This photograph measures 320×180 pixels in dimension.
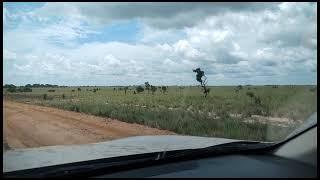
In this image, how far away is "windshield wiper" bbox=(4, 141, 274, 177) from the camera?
2715 millimetres

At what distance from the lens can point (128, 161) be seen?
9.84 feet

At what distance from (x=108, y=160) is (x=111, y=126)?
1334 cm

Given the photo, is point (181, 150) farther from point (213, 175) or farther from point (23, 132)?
point (23, 132)

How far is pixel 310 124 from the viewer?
3.03m

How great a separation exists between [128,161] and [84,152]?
0.63 m

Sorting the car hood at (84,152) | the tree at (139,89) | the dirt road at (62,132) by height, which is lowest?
the dirt road at (62,132)

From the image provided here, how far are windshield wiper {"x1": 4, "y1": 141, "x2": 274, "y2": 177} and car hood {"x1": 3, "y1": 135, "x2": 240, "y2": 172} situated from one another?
0.10m

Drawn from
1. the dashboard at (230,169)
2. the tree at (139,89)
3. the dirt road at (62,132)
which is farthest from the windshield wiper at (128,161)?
the tree at (139,89)

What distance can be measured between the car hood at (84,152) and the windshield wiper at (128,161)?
99mm

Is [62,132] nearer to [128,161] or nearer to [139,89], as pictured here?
[128,161]

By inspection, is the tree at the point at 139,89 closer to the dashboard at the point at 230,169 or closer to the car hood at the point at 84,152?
the car hood at the point at 84,152

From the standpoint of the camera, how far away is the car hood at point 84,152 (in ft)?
9.87

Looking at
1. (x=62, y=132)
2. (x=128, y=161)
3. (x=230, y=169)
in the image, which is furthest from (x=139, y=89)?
(x=230, y=169)

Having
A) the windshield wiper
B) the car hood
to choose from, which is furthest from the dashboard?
the car hood
